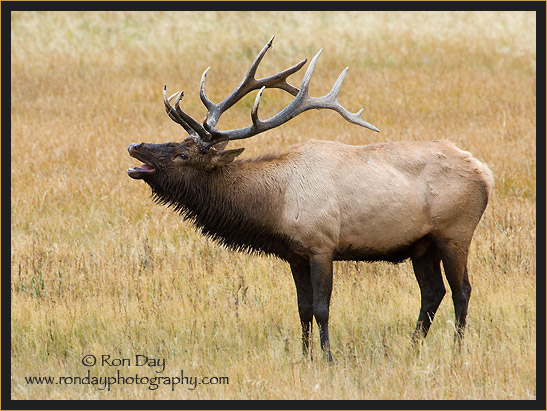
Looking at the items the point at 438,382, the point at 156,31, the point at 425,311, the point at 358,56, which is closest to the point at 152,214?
the point at 425,311

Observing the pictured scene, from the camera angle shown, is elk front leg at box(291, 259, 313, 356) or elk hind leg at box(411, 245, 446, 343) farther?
elk hind leg at box(411, 245, 446, 343)

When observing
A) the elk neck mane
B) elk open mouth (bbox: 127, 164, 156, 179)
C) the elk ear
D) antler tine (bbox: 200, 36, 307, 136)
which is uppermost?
antler tine (bbox: 200, 36, 307, 136)

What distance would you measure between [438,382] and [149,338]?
277cm

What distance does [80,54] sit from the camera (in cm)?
1942

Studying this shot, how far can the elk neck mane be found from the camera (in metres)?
7.01

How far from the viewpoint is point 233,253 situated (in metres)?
8.92

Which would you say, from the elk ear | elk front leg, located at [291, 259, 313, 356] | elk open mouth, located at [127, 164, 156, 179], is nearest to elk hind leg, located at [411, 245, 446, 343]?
elk front leg, located at [291, 259, 313, 356]

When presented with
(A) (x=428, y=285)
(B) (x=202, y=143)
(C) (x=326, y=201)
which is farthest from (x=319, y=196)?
(A) (x=428, y=285)

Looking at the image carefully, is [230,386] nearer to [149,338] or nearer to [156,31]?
[149,338]

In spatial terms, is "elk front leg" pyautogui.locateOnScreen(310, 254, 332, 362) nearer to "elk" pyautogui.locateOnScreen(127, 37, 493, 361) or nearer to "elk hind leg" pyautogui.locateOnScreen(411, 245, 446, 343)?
"elk" pyautogui.locateOnScreen(127, 37, 493, 361)

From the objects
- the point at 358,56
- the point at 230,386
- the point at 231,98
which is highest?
the point at 358,56

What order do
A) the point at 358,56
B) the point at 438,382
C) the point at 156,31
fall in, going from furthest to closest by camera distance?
the point at 156,31, the point at 358,56, the point at 438,382

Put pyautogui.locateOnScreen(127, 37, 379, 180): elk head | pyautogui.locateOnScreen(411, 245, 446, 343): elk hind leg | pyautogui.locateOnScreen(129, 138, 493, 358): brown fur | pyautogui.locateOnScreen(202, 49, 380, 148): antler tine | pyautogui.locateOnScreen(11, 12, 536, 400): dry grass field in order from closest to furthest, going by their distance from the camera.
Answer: pyautogui.locateOnScreen(11, 12, 536, 400): dry grass field
pyautogui.locateOnScreen(129, 138, 493, 358): brown fur
pyautogui.locateOnScreen(127, 37, 379, 180): elk head
pyautogui.locateOnScreen(202, 49, 380, 148): antler tine
pyautogui.locateOnScreen(411, 245, 446, 343): elk hind leg

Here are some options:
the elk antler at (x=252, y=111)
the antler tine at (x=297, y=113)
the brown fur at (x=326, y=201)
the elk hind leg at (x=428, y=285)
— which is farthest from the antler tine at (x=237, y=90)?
the elk hind leg at (x=428, y=285)
